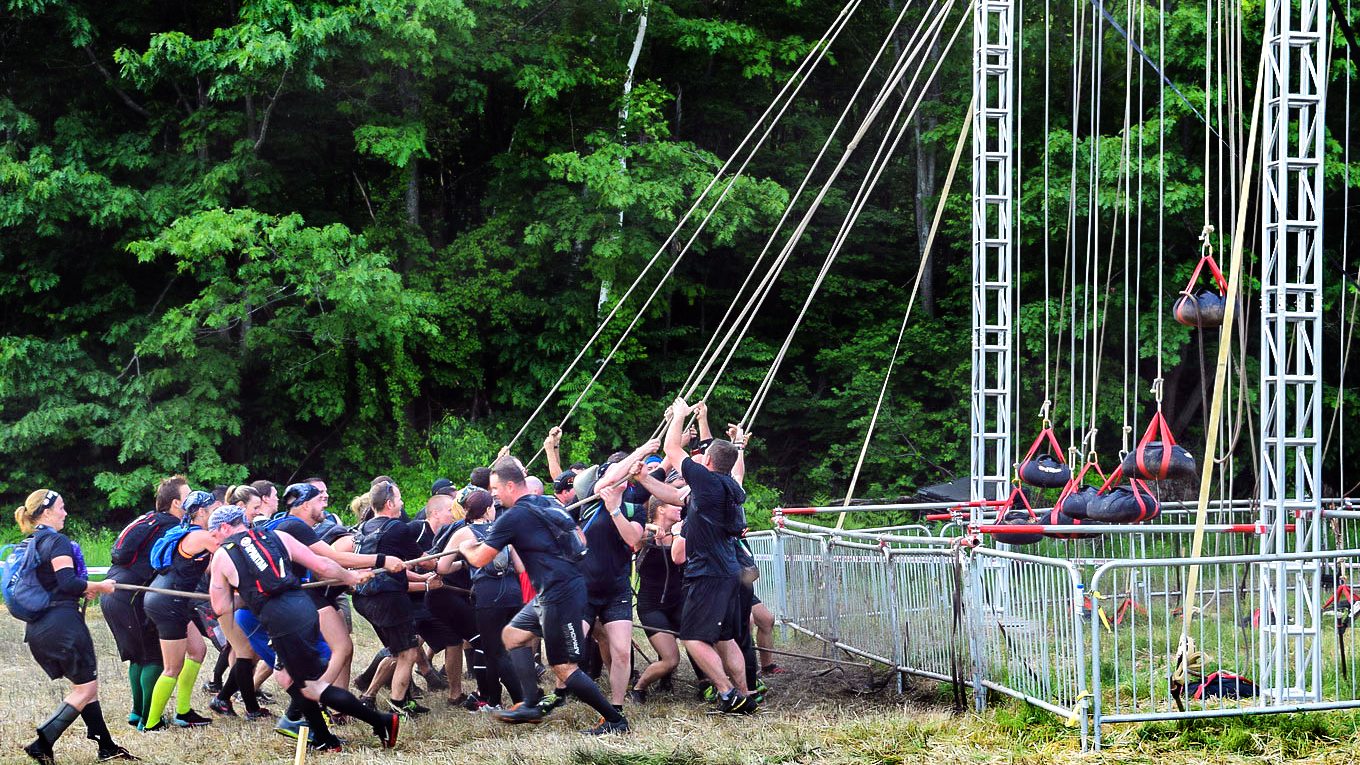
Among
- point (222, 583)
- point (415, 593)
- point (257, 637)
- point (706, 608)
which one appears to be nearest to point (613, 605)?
point (706, 608)

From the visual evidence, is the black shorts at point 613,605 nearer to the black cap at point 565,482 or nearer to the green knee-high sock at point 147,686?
the black cap at point 565,482

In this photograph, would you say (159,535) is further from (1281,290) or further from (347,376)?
(347,376)

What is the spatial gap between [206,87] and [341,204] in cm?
317

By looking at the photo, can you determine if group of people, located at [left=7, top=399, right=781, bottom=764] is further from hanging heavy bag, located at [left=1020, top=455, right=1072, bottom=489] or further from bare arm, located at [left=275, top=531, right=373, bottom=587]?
hanging heavy bag, located at [left=1020, top=455, right=1072, bottom=489]

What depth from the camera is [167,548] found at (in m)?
Result: 8.79

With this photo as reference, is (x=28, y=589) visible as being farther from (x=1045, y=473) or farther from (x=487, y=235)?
(x=487, y=235)

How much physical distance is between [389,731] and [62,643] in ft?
6.38

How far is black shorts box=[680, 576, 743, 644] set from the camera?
8664 millimetres

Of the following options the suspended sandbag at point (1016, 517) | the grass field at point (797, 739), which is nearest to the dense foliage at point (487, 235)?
the suspended sandbag at point (1016, 517)

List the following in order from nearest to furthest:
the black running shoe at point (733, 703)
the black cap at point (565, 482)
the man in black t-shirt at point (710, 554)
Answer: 1. the man in black t-shirt at point (710, 554)
2. the black running shoe at point (733, 703)
3. the black cap at point (565, 482)

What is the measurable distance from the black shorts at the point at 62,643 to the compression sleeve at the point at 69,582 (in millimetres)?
117

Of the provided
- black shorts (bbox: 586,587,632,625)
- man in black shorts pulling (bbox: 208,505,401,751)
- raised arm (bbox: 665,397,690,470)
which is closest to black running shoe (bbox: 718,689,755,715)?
black shorts (bbox: 586,587,632,625)

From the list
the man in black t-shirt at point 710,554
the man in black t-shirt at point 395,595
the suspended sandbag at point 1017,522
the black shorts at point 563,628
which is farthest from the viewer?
the suspended sandbag at point 1017,522

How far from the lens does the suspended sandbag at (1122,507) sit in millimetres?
10023
